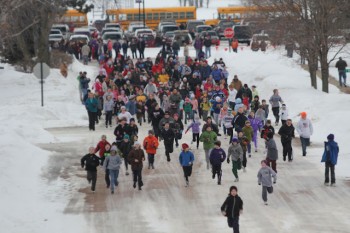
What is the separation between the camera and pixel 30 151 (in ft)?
81.1

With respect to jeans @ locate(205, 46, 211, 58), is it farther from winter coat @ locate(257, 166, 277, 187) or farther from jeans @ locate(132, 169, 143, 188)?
winter coat @ locate(257, 166, 277, 187)

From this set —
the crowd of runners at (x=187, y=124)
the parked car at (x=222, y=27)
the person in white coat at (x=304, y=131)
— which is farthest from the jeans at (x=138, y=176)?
the parked car at (x=222, y=27)

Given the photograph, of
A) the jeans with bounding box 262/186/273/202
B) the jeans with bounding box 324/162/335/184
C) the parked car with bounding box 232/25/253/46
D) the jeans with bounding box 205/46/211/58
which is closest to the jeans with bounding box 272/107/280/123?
the jeans with bounding box 324/162/335/184

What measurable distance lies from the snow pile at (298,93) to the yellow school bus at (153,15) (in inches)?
1297

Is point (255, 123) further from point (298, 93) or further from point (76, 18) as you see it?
point (76, 18)

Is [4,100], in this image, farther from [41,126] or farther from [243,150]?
[243,150]

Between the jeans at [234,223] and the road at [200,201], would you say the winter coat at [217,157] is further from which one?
the jeans at [234,223]

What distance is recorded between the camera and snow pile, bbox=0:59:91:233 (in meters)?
19.3

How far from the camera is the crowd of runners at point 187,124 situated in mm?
21703

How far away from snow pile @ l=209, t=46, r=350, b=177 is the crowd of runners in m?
1.27

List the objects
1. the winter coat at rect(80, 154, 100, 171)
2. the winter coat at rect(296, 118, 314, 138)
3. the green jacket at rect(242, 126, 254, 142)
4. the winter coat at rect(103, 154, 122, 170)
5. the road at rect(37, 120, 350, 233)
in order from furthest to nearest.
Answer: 1. the winter coat at rect(296, 118, 314, 138)
2. the green jacket at rect(242, 126, 254, 142)
3. the winter coat at rect(80, 154, 100, 171)
4. the winter coat at rect(103, 154, 122, 170)
5. the road at rect(37, 120, 350, 233)

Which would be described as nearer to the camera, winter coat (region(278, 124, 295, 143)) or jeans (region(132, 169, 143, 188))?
jeans (region(132, 169, 143, 188))

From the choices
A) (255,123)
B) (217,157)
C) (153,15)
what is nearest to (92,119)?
(255,123)

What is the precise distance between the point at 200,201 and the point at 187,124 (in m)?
11.6
